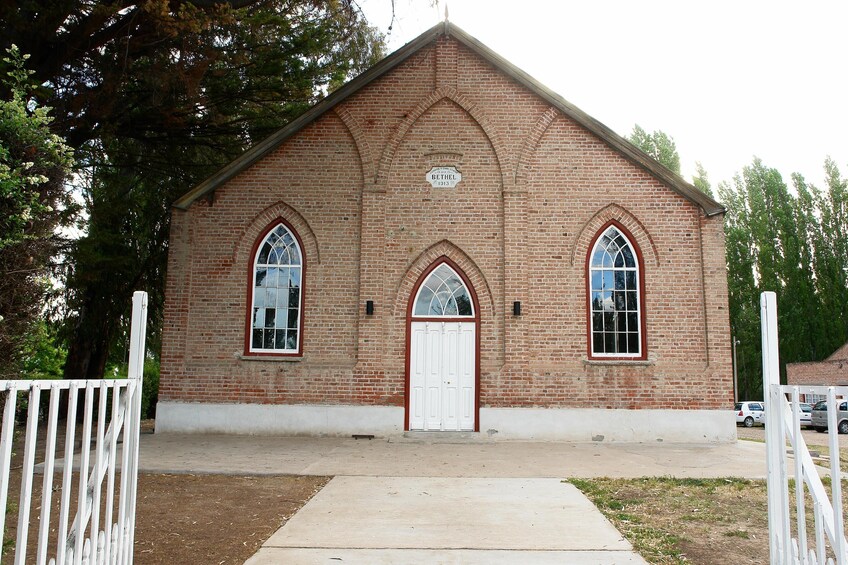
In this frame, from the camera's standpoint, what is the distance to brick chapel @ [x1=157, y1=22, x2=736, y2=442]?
12.1m

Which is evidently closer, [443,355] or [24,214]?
A: [24,214]

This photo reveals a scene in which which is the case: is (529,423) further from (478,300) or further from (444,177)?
(444,177)

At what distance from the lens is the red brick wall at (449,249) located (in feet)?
39.9

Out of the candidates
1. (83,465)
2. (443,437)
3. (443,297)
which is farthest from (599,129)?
(83,465)

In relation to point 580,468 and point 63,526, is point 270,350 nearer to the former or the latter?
point 580,468

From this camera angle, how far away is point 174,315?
41.2 ft

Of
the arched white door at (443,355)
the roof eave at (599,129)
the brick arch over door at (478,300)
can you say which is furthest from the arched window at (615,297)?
the arched white door at (443,355)

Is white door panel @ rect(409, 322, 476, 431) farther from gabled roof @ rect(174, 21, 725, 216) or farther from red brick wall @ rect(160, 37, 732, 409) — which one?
gabled roof @ rect(174, 21, 725, 216)

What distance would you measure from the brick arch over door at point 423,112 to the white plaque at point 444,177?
861 millimetres

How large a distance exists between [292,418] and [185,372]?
233 cm

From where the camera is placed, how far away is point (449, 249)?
41.5ft

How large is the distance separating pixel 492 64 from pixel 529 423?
7.44 m

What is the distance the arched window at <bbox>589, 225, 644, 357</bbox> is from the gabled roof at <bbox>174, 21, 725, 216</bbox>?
5.02ft

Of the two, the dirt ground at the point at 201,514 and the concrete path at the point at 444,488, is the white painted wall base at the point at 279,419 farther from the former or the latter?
the dirt ground at the point at 201,514
